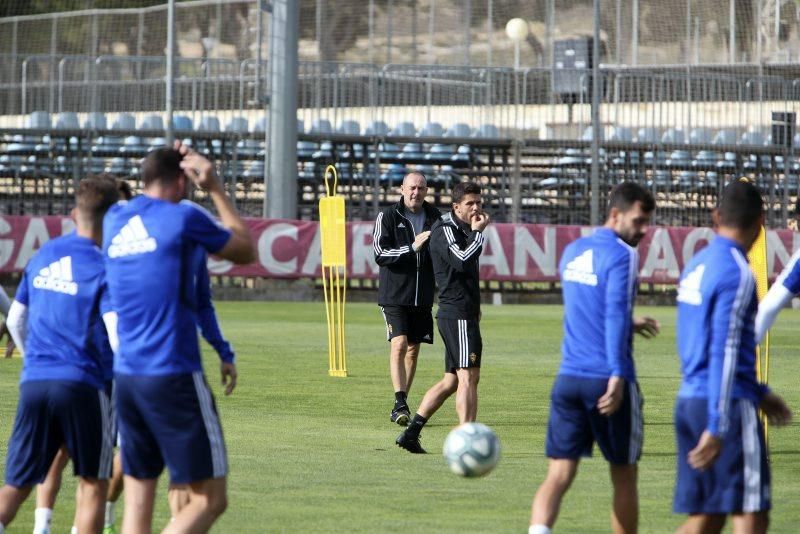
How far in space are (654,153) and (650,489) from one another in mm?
24567

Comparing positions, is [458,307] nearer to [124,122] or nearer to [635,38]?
[124,122]

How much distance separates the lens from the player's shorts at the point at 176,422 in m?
6.24

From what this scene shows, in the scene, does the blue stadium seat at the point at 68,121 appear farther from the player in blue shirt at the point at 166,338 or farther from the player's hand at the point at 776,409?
the player's hand at the point at 776,409

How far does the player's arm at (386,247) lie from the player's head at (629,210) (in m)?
6.18

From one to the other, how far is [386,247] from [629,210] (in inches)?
252

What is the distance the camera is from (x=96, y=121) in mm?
33719

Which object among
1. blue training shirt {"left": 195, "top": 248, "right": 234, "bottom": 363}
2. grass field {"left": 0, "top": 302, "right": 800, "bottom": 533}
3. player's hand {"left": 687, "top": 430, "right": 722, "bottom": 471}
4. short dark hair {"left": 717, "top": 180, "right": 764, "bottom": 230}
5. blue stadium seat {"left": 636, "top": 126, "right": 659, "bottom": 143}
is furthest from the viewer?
blue stadium seat {"left": 636, "top": 126, "right": 659, "bottom": 143}

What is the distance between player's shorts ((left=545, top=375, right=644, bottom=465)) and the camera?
7062mm

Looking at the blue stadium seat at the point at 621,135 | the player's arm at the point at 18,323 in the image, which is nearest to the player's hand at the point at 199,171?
the player's arm at the point at 18,323

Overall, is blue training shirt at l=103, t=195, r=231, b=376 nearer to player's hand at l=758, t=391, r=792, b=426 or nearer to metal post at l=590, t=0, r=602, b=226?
player's hand at l=758, t=391, r=792, b=426

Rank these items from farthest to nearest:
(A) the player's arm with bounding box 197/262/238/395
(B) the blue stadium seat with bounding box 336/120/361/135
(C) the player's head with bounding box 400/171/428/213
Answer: (B) the blue stadium seat with bounding box 336/120/361/135, (C) the player's head with bounding box 400/171/428/213, (A) the player's arm with bounding box 197/262/238/395

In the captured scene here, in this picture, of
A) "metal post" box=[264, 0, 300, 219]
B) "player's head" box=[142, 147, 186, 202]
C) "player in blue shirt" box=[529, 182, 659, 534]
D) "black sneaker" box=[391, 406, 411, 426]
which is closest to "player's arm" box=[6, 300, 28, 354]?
"player's head" box=[142, 147, 186, 202]

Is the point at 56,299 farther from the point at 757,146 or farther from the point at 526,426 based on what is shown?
the point at 757,146

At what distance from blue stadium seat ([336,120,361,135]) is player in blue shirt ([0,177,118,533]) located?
26.7 m
